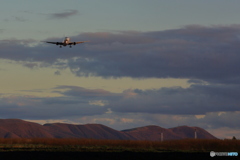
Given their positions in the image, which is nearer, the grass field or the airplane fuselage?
the grass field

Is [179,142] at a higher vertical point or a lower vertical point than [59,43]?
lower

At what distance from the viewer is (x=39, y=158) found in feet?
278

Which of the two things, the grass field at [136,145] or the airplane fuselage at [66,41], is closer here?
the grass field at [136,145]

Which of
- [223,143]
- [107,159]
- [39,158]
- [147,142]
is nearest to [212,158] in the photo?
[107,159]

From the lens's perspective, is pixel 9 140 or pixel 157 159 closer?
pixel 157 159

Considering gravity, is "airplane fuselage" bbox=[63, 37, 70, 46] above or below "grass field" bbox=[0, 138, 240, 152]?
above

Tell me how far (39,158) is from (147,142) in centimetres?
5724

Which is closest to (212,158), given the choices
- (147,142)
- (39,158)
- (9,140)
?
(39,158)

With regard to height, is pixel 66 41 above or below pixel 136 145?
above

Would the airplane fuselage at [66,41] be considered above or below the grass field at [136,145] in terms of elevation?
above

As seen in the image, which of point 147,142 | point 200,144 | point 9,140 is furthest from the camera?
point 9,140

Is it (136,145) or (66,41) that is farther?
(66,41)

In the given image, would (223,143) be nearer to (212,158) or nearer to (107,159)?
(212,158)

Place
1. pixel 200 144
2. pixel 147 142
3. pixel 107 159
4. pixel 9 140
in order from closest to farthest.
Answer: pixel 107 159
pixel 200 144
pixel 147 142
pixel 9 140
